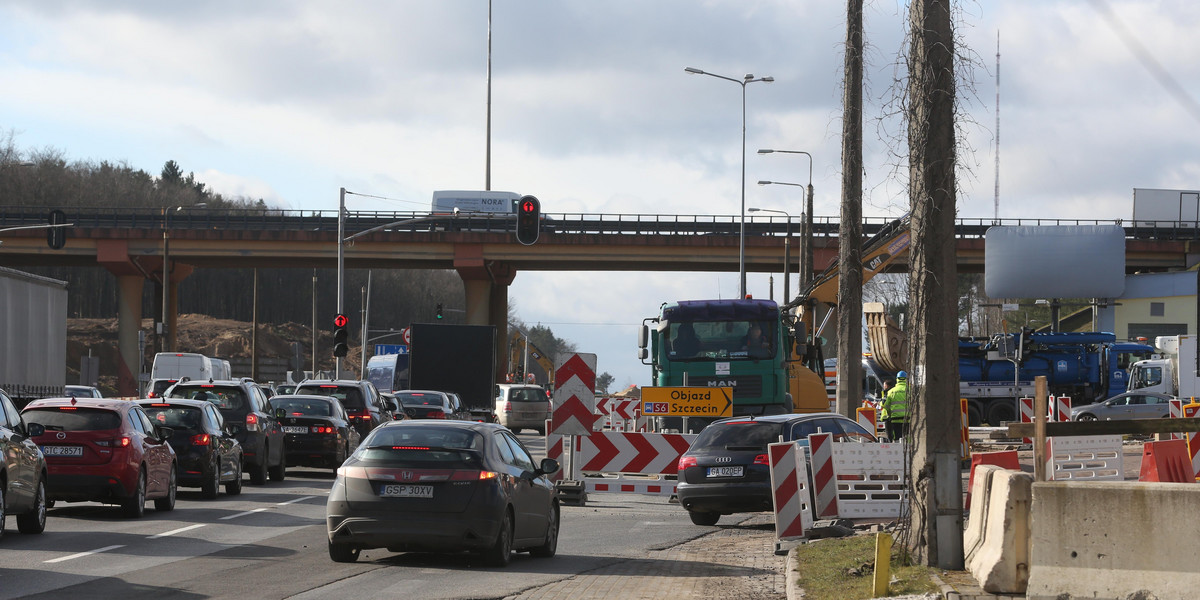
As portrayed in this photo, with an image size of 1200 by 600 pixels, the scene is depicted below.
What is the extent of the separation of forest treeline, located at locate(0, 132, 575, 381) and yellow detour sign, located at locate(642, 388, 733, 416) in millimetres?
77686

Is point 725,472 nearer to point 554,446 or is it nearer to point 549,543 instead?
point 549,543

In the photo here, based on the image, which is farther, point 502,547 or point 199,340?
point 199,340

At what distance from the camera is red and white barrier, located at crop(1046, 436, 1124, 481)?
67.3 ft

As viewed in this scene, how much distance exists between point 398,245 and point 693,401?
4421 centimetres

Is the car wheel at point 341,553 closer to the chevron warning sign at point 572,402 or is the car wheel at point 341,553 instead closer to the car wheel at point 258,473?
the chevron warning sign at point 572,402

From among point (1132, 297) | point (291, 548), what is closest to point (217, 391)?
point (291, 548)

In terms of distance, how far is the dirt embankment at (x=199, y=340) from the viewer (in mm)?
109438

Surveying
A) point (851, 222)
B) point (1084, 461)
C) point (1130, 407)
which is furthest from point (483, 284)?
point (1084, 461)

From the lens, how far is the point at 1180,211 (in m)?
81.4

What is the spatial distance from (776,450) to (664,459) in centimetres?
579

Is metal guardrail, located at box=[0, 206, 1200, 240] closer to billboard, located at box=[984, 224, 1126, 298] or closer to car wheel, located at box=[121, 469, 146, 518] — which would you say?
billboard, located at box=[984, 224, 1126, 298]

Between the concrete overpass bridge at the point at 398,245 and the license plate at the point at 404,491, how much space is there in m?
52.9

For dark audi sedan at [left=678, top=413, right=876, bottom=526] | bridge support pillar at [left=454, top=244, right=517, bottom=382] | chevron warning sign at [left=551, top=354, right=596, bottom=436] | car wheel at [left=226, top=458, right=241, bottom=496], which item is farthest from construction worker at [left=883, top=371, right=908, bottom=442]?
bridge support pillar at [left=454, top=244, right=517, bottom=382]

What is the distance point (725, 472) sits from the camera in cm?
1778
